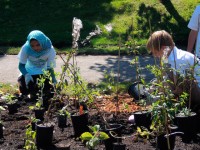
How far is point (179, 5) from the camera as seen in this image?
41.0 feet

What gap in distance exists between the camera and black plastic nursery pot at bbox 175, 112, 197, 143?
4883 millimetres

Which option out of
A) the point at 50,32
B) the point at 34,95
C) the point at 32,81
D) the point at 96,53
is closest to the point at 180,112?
the point at 34,95

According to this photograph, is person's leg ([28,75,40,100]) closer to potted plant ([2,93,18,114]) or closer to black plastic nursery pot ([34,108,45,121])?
potted plant ([2,93,18,114])

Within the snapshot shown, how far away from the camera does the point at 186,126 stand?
16.0 feet

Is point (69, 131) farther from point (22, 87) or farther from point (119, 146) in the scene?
point (22, 87)

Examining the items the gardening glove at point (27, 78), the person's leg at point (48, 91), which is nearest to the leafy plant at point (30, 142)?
the person's leg at point (48, 91)

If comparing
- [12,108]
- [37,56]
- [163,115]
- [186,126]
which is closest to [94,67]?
[37,56]

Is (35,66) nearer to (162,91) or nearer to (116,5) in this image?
(162,91)

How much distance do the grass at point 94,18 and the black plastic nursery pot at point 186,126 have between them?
18.8ft

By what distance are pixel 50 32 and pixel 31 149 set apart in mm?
7352

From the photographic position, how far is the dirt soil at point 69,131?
15.9 feet

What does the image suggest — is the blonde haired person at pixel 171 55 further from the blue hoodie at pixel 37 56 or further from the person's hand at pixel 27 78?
the person's hand at pixel 27 78

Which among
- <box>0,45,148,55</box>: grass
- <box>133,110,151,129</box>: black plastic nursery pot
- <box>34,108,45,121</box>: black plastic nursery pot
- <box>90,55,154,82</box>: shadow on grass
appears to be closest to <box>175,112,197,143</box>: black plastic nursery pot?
<box>133,110,151,129</box>: black plastic nursery pot

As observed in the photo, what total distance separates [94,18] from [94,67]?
11.2 feet
